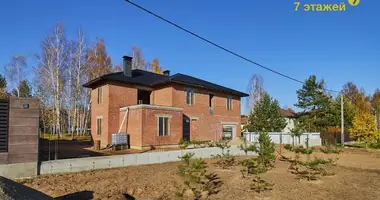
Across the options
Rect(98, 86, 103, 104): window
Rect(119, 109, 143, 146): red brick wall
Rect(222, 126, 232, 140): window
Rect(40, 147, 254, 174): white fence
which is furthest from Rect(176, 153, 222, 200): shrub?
Rect(222, 126, 232, 140): window

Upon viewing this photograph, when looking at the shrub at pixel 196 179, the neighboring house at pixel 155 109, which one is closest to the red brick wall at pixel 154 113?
the neighboring house at pixel 155 109

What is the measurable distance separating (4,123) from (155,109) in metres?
11.9

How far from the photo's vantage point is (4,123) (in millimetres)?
9078

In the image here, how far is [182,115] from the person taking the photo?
22859 millimetres

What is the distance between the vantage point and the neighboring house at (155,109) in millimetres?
20125

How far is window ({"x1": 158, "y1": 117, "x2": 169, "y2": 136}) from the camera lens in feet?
67.7

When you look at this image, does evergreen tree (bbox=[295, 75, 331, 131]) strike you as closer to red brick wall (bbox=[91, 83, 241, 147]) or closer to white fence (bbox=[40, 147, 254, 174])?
red brick wall (bbox=[91, 83, 241, 147])

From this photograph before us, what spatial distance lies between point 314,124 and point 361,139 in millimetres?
16253

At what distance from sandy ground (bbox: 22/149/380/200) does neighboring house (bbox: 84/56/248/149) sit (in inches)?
377

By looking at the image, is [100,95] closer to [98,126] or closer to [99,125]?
[99,125]

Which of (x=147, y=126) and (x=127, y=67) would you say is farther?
(x=127, y=67)

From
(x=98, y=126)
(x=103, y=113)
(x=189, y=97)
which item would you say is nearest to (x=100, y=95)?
(x=103, y=113)

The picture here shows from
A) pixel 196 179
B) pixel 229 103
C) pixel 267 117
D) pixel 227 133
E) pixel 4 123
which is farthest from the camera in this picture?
pixel 267 117

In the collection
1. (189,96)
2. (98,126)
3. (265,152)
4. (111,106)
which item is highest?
(189,96)
